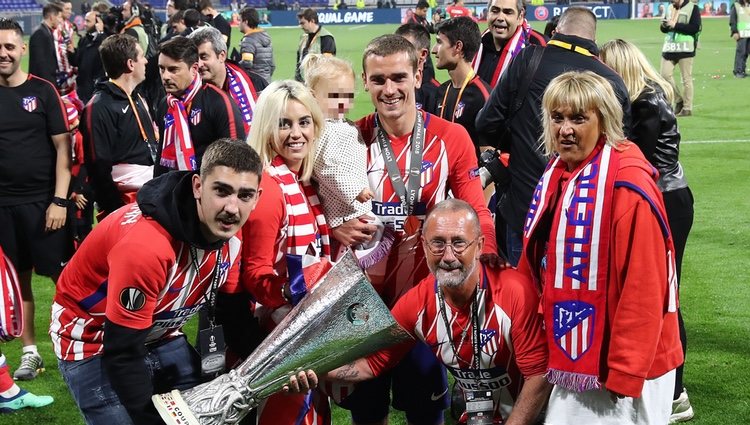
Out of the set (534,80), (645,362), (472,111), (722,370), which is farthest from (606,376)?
(472,111)

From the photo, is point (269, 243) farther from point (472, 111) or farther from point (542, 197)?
point (472, 111)

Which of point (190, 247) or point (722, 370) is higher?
point (190, 247)

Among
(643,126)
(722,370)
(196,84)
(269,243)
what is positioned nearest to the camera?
(269,243)

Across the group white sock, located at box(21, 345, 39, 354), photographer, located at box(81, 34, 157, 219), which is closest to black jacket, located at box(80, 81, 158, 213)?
photographer, located at box(81, 34, 157, 219)

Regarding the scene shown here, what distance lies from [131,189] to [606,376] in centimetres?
453

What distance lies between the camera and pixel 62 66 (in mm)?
15211

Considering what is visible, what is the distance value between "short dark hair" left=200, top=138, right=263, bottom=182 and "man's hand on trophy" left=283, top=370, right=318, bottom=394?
76 centimetres

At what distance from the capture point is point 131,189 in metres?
7.25

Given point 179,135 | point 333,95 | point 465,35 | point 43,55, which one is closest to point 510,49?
point 465,35

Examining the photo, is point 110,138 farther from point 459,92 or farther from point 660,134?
point 660,134

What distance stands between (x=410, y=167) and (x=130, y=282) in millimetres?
1515

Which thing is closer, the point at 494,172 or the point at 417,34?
the point at 494,172

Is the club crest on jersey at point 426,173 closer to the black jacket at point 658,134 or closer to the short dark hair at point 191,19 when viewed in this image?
the black jacket at point 658,134

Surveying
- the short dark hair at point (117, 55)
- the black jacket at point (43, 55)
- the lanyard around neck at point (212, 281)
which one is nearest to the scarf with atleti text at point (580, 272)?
the lanyard around neck at point (212, 281)
